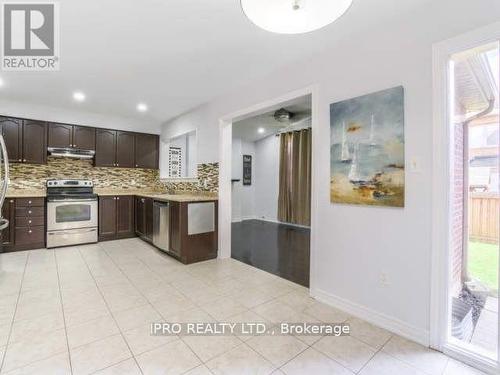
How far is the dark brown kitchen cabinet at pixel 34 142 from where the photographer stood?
13.8 feet

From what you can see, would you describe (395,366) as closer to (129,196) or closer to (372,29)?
(372,29)

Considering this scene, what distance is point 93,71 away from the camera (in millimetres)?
2975

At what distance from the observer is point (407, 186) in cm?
191

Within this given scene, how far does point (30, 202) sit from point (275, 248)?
13.1ft

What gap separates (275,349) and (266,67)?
8.89ft

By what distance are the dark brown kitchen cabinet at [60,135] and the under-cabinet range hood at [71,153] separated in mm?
84

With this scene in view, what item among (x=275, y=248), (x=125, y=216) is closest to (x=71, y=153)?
(x=125, y=216)

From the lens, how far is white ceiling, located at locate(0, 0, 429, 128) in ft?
6.29

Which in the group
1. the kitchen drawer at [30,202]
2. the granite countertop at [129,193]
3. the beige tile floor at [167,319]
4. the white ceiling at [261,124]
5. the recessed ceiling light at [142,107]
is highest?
the white ceiling at [261,124]

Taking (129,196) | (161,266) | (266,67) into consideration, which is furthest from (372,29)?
(129,196)

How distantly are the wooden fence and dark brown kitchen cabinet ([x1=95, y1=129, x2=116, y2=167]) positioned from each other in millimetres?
5502

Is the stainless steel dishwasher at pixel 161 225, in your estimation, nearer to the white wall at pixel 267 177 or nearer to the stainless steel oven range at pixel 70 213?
the stainless steel oven range at pixel 70 213

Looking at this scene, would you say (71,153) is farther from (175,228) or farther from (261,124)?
(261,124)

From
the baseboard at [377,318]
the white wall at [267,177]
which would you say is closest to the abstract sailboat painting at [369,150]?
the baseboard at [377,318]
